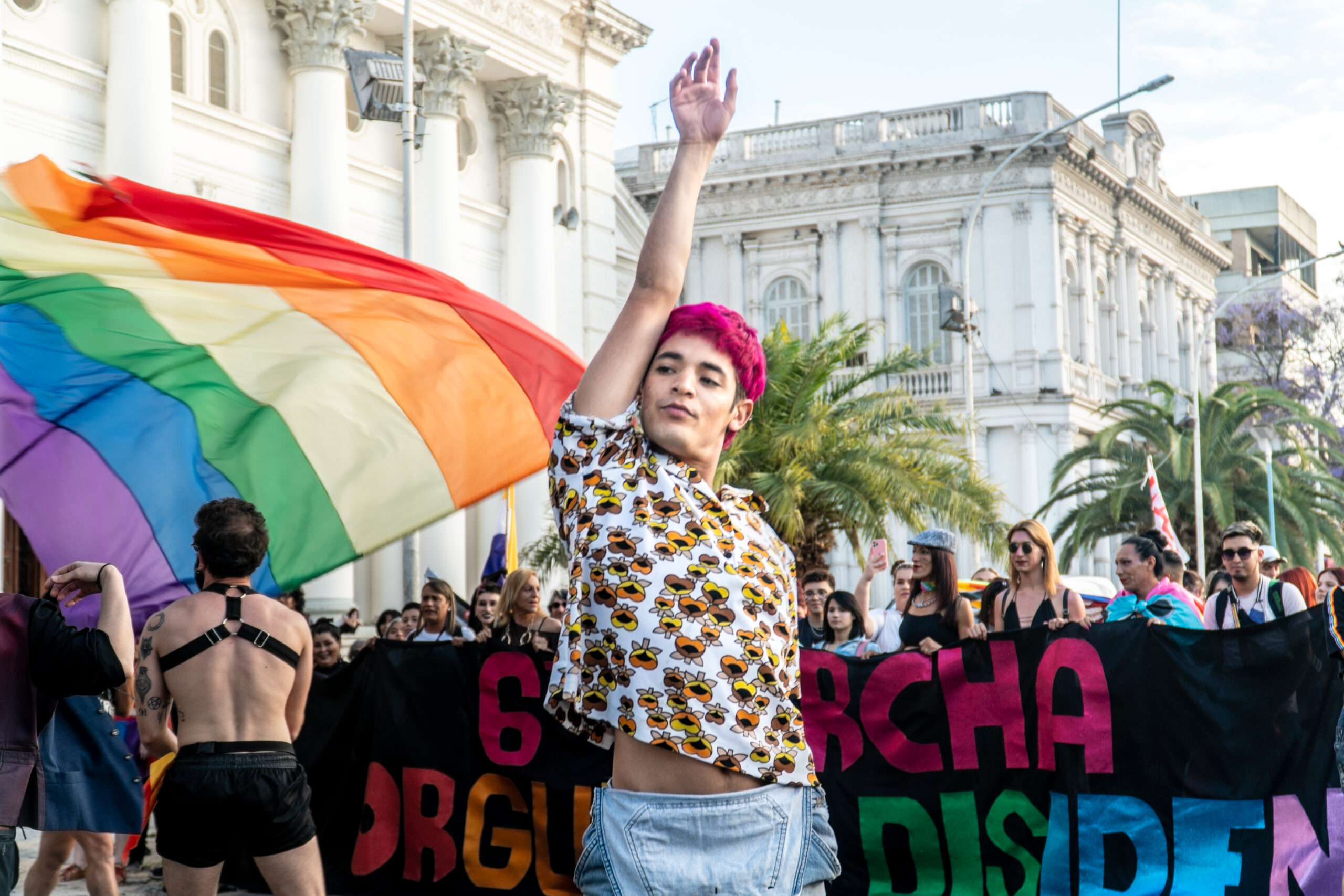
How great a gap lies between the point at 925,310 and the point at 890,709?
3262 centimetres

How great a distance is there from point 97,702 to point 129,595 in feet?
2.02

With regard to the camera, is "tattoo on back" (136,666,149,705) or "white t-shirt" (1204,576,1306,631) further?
"white t-shirt" (1204,576,1306,631)

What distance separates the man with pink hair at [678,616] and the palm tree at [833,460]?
56.7 feet

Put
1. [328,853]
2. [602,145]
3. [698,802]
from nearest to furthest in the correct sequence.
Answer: [698,802] → [328,853] → [602,145]

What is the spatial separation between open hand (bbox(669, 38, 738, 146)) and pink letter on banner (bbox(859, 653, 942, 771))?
531 cm

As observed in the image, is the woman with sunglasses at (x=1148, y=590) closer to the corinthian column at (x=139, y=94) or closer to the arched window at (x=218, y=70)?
the corinthian column at (x=139, y=94)

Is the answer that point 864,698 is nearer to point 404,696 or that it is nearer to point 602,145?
point 404,696

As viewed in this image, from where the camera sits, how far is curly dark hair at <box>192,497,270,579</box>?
5.61 metres

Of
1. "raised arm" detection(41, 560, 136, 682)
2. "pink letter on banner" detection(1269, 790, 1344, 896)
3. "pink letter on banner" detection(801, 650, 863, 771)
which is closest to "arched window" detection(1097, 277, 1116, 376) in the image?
"pink letter on banner" detection(801, 650, 863, 771)

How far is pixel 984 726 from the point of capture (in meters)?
7.83

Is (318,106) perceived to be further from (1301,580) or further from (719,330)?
(719,330)

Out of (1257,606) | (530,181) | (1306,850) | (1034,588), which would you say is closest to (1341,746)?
(1306,850)

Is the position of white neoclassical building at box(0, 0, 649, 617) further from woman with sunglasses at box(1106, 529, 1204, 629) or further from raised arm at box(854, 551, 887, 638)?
woman with sunglasses at box(1106, 529, 1204, 629)

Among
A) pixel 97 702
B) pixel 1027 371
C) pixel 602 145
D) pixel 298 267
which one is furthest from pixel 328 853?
pixel 1027 371
